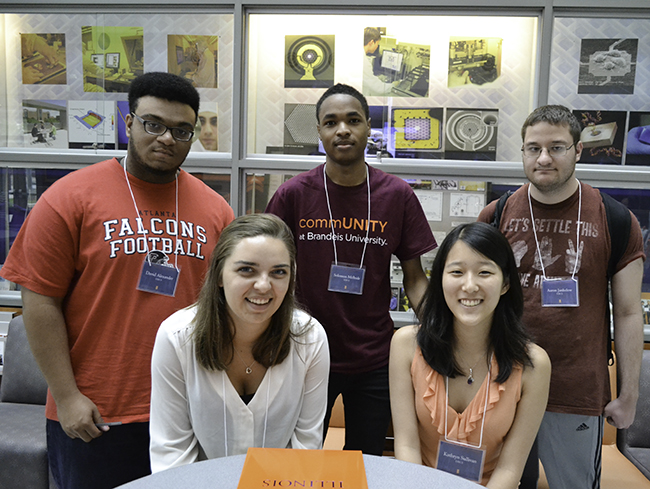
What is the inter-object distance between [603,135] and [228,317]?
263 centimetres

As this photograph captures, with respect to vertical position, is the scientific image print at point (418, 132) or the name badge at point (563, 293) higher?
the scientific image print at point (418, 132)

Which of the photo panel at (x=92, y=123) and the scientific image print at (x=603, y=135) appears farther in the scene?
the photo panel at (x=92, y=123)

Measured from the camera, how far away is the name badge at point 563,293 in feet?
6.05

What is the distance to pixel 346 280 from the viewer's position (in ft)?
6.36

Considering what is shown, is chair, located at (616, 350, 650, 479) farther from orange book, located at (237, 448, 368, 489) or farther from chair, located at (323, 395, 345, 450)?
orange book, located at (237, 448, 368, 489)

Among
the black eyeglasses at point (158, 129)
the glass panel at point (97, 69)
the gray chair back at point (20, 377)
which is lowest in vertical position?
the gray chair back at point (20, 377)

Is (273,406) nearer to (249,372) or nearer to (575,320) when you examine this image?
(249,372)

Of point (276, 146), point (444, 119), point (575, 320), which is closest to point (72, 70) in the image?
point (276, 146)

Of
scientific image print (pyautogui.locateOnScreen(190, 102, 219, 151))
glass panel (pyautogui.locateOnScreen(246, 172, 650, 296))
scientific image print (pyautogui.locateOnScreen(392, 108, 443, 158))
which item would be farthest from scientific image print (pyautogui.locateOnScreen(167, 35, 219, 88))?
glass panel (pyautogui.locateOnScreen(246, 172, 650, 296))

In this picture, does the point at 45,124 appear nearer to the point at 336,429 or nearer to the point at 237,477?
the point at 336,429

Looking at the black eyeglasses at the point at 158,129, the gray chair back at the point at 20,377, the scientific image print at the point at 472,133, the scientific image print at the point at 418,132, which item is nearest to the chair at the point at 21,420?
the gray chair back at the point at 20,377

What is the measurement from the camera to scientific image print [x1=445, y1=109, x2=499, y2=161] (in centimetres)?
306

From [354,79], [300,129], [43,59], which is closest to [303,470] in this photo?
[300,129]

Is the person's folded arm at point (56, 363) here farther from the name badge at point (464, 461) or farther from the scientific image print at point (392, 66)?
the scientific image print at point (392, 66)
